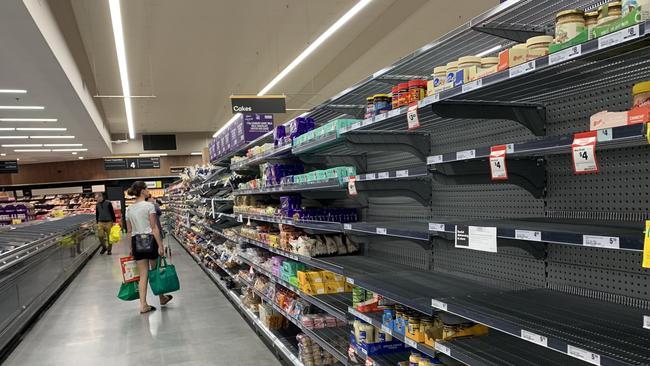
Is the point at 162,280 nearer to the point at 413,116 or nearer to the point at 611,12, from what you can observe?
the point at 413,116

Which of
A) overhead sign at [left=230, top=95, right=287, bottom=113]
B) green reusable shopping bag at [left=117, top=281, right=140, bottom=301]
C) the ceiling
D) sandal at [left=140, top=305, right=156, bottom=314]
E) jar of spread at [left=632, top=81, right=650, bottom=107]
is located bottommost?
sandal at [left=140, top=305, right=156, bottom=314]

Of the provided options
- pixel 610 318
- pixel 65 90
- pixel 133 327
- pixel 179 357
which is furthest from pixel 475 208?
pixel 65 90

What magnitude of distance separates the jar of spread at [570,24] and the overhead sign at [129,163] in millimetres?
20875

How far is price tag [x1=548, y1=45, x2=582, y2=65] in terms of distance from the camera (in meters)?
1.29

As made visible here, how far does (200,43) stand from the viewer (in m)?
9.46

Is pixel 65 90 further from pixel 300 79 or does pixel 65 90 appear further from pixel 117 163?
pixel 117 163

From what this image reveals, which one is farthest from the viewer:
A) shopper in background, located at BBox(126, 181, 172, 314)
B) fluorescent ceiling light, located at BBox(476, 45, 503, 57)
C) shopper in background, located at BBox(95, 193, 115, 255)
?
shopper in background, located at BBox(95, 193, 115, 255)

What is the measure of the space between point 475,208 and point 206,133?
20705 millimetres

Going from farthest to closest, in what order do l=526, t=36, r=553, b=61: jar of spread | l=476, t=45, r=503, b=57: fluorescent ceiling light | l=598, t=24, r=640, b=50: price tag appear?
1. l=476, t=45, r=503, b=57: fluorescent ceiling light
2. l=526, t=36, r=553, b=61: jar of spread
3. l=598, t=24, r=640, b=50: price tag

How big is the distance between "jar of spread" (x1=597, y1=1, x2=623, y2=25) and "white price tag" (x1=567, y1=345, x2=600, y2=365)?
3.10 feet

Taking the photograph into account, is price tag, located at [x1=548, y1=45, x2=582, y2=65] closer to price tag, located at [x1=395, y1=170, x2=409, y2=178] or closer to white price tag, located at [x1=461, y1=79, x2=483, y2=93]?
white price tag, located at [x1=461, y1=79, x2=483, y2=93]

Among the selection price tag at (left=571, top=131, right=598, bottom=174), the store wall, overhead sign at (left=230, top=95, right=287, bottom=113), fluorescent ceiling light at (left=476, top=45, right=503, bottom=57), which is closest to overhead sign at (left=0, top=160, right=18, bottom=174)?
the store wall

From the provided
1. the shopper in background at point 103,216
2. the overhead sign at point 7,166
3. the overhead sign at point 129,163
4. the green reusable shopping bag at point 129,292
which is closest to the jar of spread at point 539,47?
the green reusable shopping bag at point 129,292

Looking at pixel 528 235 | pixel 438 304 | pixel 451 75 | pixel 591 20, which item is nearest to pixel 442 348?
pixel 438 304
